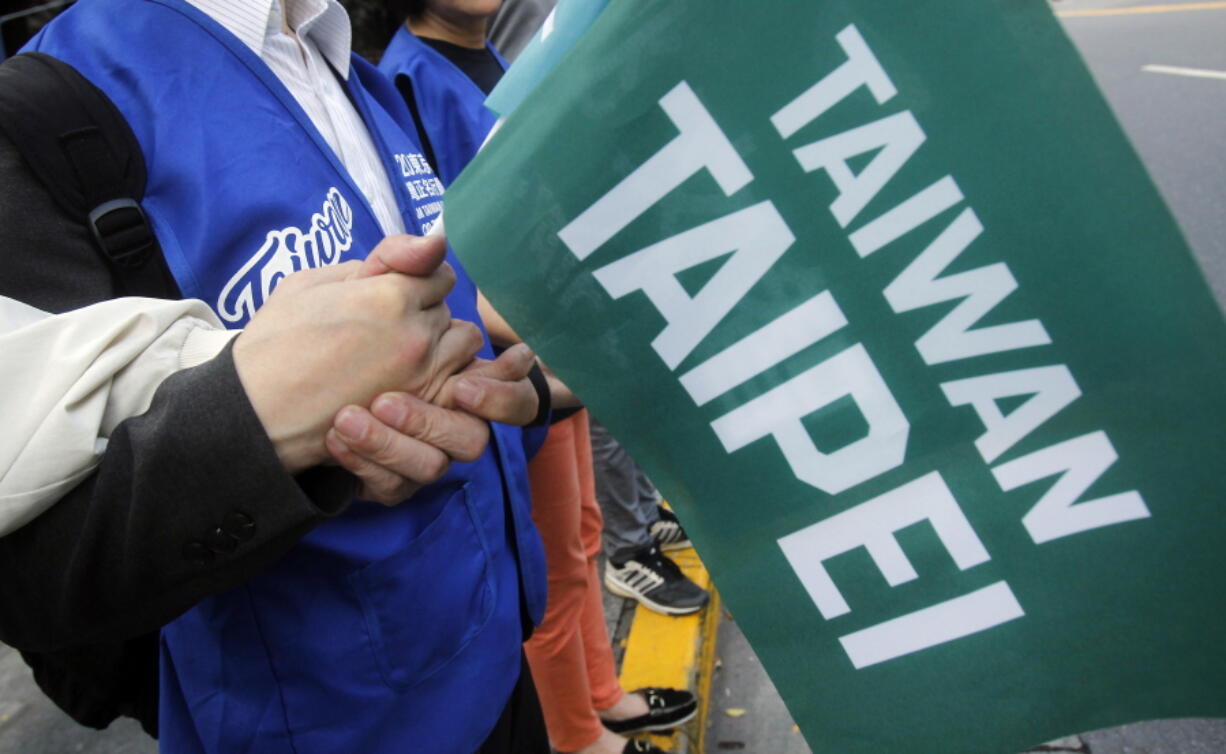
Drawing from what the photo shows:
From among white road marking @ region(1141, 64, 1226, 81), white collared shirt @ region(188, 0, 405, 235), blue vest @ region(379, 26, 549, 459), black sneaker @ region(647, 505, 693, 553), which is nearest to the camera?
white collared shirt @ region(188, 0, 405, 235)

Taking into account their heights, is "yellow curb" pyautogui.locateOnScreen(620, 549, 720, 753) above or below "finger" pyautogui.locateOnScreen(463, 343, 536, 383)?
below

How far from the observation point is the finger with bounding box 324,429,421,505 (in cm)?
90

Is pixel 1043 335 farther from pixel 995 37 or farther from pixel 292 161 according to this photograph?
pixel 292 161

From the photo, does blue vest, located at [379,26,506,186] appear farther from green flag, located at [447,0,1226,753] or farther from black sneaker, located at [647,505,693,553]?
black sneaker, located at [647,505,693,553]

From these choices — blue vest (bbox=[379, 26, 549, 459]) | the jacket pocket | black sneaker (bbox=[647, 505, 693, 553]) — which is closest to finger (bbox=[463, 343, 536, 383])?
the jacket pocket

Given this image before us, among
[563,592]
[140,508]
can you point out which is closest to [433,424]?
[140,508]

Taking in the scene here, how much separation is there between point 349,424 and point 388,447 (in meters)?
0.05

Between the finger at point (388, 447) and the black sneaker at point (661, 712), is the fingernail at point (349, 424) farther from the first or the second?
the black sneaker at point (661, 712)

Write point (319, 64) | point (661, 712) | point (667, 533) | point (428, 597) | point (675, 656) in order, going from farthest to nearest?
1. point (667, 533)
2. point (675, 656)
3. point (661, 712)
4. point (319, 64)
5. point (428, 597)

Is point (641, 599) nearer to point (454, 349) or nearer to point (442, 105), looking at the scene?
point (442, 105)

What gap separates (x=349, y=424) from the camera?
88cm

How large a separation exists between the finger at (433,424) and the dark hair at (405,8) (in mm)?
1425

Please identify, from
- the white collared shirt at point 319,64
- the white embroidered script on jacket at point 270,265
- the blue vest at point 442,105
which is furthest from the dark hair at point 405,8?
the white embroidered script on jacket at point 270,265

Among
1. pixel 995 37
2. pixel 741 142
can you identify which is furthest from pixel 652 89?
pixel 995 37
